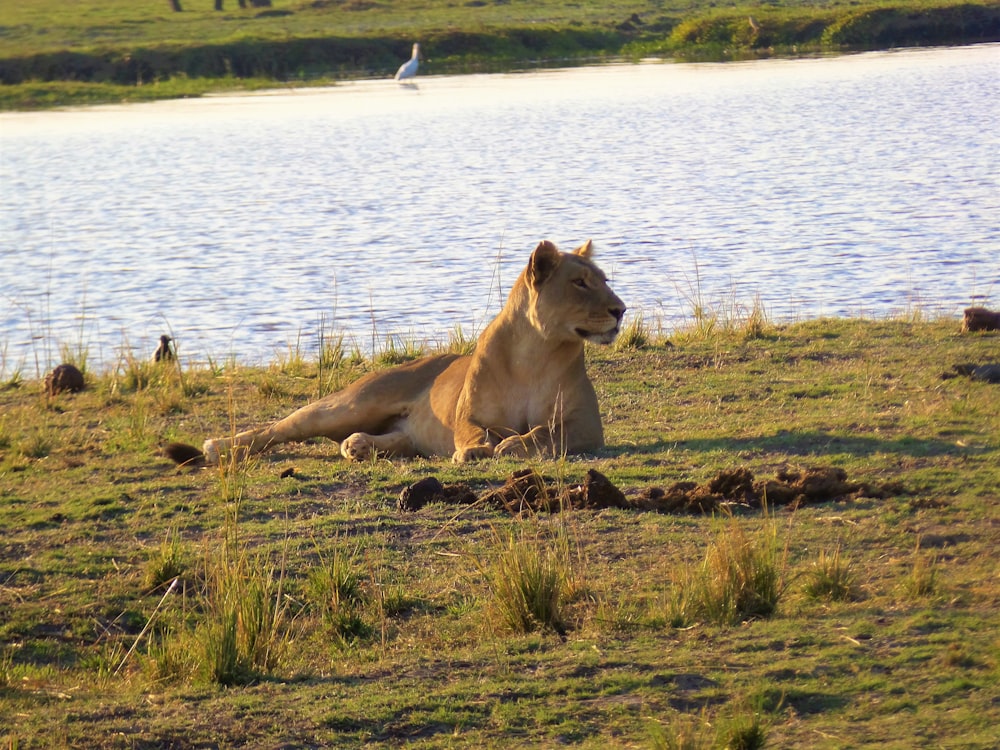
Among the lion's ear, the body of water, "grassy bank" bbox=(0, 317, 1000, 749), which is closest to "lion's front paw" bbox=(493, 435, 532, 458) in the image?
"grassy bank" bbox=(0, 317, 1000, 749)

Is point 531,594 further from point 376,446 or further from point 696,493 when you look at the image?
point 376,446

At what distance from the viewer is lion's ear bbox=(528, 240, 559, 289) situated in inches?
321

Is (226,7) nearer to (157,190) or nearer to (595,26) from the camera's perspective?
(595,26)

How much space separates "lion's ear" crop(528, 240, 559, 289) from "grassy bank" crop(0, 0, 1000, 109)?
127 feet

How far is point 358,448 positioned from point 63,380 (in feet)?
12.8

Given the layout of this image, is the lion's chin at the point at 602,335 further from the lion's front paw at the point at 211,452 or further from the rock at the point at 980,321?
the rock at the point at 980,321

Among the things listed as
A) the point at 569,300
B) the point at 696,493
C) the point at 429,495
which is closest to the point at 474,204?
the point at 569,300

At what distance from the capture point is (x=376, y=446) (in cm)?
884

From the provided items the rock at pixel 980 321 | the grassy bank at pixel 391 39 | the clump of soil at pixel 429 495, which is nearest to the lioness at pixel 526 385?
the clump of soil at pixel 429 495

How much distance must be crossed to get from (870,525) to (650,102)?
3481cm

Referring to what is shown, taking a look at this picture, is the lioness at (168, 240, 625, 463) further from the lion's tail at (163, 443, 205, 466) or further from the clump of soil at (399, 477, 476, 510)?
the clump of soil at (399, 477, 476, 510)

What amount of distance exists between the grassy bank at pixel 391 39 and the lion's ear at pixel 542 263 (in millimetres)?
38784

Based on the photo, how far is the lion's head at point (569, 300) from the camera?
8109mm

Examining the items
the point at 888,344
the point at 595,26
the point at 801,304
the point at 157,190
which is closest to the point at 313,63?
the point at 595,26
